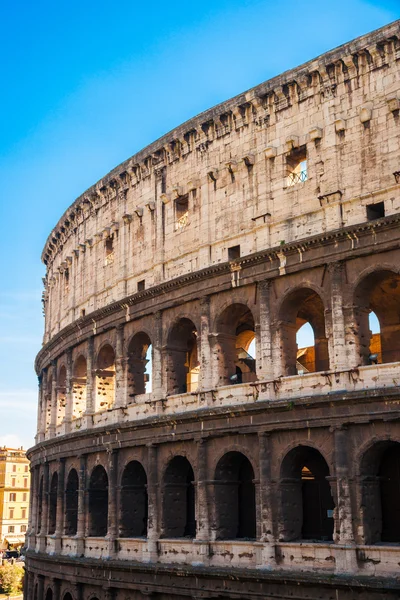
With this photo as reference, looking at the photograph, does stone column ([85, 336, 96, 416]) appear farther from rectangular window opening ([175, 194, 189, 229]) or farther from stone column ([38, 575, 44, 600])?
stone column ([38, 575, 44, 600])

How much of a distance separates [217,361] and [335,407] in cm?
462

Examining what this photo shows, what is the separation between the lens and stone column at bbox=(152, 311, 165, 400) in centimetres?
2517

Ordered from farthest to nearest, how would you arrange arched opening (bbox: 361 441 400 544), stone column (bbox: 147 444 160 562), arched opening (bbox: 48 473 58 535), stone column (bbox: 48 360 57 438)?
1. stone column (bbox: 48 360 57 438)
2. arched opening (bbox: 48 473 58 535)
3. stone column (bbox: 147 444 160 562)
4. arched opening (bbox: 361 441 400 544)

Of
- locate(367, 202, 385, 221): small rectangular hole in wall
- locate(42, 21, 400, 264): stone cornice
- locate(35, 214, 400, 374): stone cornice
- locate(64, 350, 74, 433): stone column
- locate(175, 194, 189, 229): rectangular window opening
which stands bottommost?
locate(64, 350, 74, 433): stone column

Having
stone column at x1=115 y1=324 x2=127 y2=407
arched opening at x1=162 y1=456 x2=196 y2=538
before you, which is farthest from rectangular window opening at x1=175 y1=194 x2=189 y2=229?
arched opening at x1=162 y1=456 x2=196 y2=538

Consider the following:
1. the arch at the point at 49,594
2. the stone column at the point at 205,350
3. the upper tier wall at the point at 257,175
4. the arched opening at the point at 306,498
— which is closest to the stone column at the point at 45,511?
the arch at the point at 49,594

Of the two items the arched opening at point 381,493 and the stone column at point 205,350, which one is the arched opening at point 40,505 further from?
the arched opening at point 381,493

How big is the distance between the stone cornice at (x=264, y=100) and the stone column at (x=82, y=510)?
977 cm

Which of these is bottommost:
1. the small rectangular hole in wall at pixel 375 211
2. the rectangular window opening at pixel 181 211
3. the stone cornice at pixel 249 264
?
the stone cornice at pixel 249 264

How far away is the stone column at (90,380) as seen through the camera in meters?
28.7

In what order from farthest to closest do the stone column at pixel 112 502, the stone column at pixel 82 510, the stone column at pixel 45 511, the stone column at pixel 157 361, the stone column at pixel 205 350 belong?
the stone column at pixel 45 511
the stone column at pixel 82 510
the stone column at pixel 112 502
the stone column at pixel 157 361
the stone column at pixel 205 350

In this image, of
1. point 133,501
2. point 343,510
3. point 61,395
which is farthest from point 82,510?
point 343,510

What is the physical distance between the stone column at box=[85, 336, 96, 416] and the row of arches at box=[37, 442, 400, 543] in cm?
219

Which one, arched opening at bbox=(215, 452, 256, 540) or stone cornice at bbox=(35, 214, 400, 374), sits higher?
stone cornice at bbox=(35, 214, 400, 374)
